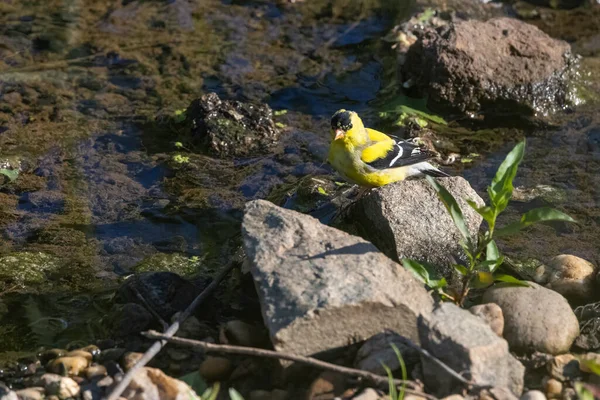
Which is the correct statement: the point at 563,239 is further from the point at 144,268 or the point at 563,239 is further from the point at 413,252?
the point at 144,268

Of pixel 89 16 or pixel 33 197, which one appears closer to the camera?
pixel 33 197

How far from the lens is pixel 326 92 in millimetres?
8617

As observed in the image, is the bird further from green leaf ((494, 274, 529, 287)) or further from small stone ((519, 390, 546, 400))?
small stone ((519, 390, 546, 400))

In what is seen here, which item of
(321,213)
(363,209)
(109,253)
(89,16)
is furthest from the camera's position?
(89,16)

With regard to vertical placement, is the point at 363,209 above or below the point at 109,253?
above

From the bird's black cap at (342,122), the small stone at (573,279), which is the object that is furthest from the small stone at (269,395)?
the bird's black cap at (342,122)

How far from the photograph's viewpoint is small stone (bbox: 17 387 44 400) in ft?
12.9

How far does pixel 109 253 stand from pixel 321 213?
5.00 feet

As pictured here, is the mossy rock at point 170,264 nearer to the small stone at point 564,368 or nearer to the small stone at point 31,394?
the small stone at point 31,394

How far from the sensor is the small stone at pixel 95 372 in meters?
4.14

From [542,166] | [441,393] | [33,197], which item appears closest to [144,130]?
[33,197]

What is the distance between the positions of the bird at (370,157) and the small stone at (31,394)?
291 centimetres

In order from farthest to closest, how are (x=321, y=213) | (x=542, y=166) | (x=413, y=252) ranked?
1. (x=542, y=166)
2. (x=321, y=213)
3. (x=413, y=252)

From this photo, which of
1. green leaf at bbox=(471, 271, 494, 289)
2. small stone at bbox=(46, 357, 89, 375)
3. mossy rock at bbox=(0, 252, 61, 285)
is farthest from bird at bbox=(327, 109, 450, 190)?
small stone at bbox=(46, 357, 89, 375)
